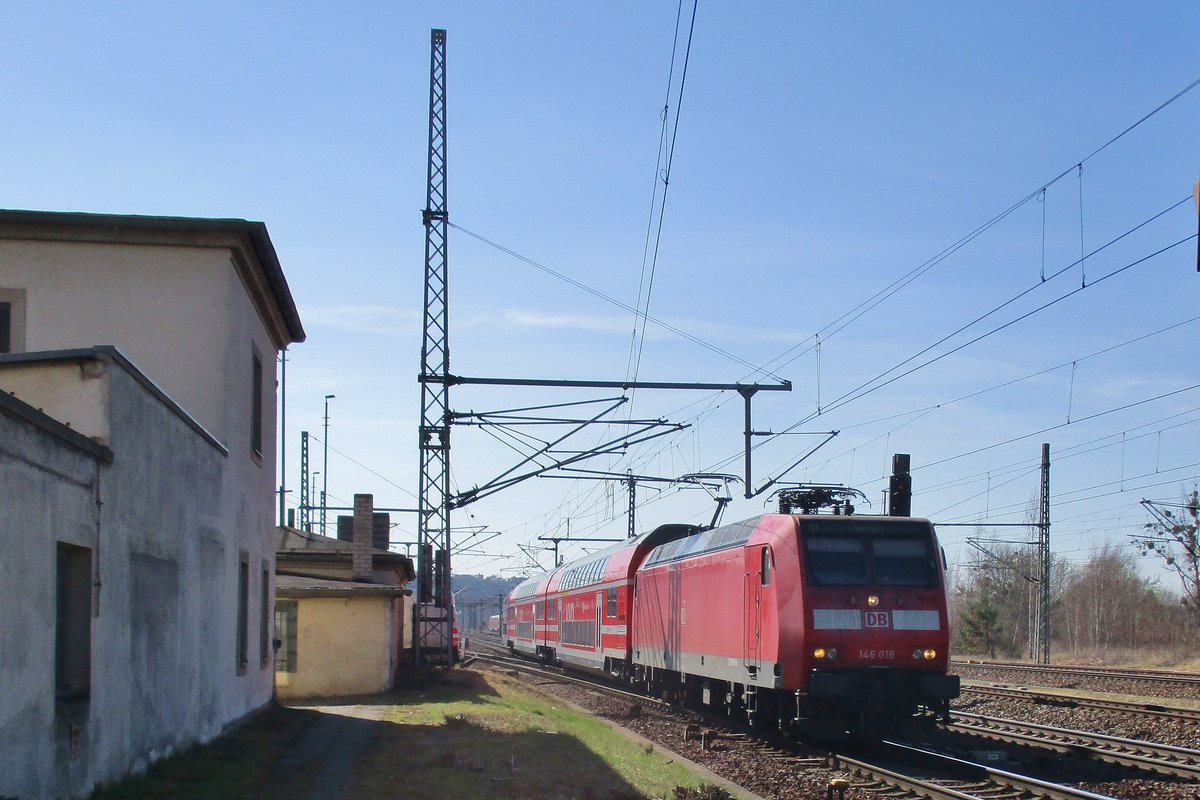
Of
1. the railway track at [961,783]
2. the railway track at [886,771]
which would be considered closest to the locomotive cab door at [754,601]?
the railway track at [886,771]

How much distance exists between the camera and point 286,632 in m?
23.6

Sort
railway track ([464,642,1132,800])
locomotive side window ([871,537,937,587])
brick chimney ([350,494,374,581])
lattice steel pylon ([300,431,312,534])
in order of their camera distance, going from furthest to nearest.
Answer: lattice steel pylon ([300,431,312,534]) → brick chimney ([350,494,374,581]) → locomotive side window ([871,537,937,587]) → railway track ([464,642,1132,800])

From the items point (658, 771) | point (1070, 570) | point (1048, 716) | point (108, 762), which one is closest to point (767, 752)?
point (658, 771)

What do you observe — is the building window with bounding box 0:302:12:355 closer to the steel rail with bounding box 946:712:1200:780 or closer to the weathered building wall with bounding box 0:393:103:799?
the weathered building wall with bounding box 0:393:103:799

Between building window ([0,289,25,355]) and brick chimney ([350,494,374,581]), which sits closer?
building window ([0,289,25,355])

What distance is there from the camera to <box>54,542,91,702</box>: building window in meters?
8.98

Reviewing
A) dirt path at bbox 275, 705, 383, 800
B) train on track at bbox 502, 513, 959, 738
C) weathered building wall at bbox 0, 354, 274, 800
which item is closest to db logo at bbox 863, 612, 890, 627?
train on track at bbox 502, 513, 959, 738

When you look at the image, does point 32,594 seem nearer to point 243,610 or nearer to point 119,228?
point 119,228

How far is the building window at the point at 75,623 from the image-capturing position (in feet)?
29.5

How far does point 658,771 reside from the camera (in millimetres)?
13758

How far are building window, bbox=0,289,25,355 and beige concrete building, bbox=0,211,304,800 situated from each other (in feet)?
0.08

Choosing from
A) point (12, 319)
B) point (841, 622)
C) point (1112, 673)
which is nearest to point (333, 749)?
point (841, 622)

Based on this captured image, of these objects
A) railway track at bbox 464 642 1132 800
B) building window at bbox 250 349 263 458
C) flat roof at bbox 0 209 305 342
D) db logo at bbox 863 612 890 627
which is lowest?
railway track at bbox 464 642 1132 800

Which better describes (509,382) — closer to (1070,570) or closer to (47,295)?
(47,295)
